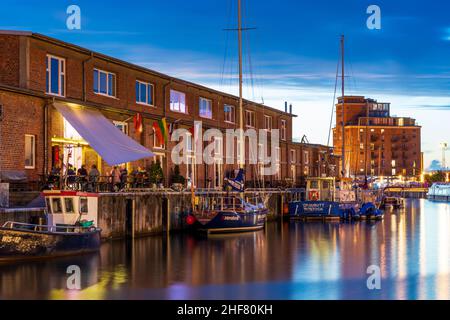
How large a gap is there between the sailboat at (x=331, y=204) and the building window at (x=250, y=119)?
1073 centimetres

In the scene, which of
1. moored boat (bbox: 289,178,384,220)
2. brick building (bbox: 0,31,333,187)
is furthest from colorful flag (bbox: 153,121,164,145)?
moored boat (bbox: 289,178,384,220)

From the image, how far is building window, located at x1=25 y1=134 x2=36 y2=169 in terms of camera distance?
38875mm

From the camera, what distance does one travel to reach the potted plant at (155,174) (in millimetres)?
47906

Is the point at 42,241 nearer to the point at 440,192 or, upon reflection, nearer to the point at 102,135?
the point at 102,135

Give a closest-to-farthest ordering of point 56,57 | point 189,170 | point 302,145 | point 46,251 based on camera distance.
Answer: point 46,251 → point 56,57 → point 189,170 → point 302,145

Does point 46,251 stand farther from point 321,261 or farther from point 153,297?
point 321,261

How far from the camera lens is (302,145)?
89625mm

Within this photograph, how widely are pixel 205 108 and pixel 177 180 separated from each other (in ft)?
39.8

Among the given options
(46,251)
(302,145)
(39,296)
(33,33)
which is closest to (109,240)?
(46,251)

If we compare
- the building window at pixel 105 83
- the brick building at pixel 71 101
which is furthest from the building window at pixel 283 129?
the building window at pixel 105 83

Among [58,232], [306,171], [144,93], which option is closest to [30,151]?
[58,232]

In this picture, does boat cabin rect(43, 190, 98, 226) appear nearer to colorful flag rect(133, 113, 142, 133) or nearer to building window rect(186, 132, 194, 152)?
colorful flag rect(133, 113, 142, 133)

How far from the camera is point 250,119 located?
2928 inches
